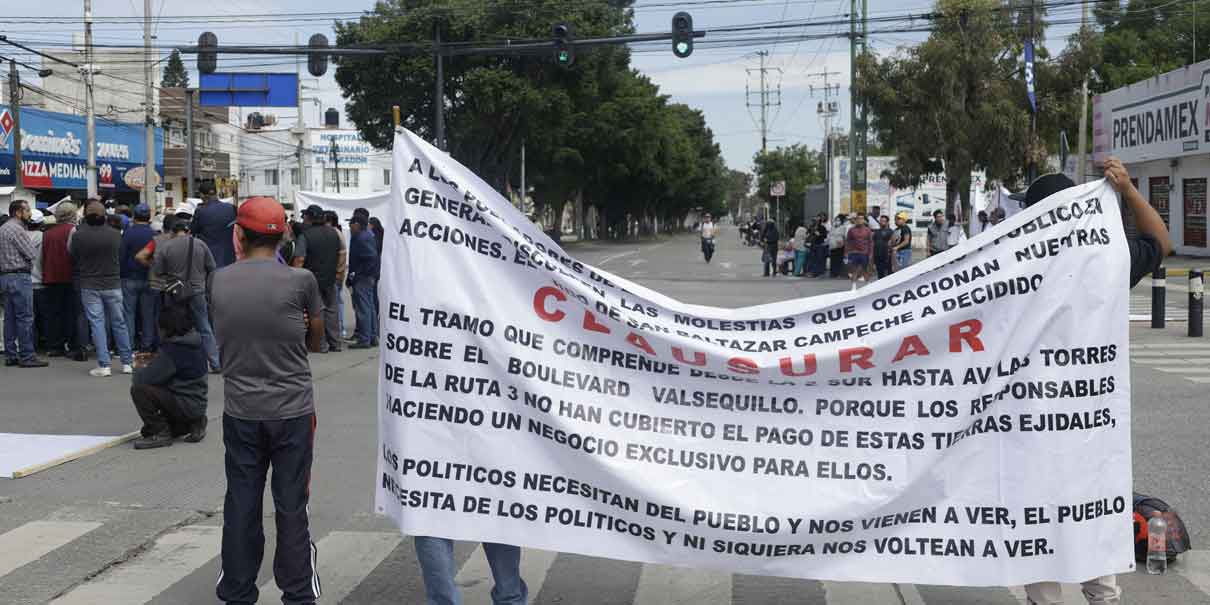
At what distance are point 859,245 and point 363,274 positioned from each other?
1359cm

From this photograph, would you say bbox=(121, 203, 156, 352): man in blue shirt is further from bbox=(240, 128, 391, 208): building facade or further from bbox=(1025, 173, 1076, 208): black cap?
bbox=(240, 128, 391, 208): building facade

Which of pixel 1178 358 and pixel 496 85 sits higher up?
pixel 496 85

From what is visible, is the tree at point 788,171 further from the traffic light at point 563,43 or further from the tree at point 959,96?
the traffic light at point 563,43

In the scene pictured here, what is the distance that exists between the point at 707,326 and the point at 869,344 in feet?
2.14

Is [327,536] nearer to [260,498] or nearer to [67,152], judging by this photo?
[260,498]

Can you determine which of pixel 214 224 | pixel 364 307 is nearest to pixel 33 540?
pixel 214 224

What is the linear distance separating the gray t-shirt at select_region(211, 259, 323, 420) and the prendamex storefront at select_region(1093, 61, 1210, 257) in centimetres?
3233

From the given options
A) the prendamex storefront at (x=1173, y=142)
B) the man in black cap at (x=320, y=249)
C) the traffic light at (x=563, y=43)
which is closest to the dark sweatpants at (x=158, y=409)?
the man in black cap at (x=320, y=249)

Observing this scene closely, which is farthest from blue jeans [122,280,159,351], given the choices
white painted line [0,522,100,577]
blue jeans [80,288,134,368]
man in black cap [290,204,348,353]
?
white painted line [0,522,100,577]

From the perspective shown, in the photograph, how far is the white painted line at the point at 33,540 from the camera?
6.74 metres

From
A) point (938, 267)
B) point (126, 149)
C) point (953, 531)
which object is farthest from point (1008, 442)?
point (126, 149)

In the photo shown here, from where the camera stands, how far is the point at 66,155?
46.6 meters

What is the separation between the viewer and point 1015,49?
37938 millimetres

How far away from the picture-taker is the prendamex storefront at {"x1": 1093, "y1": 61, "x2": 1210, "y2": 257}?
118 ft
